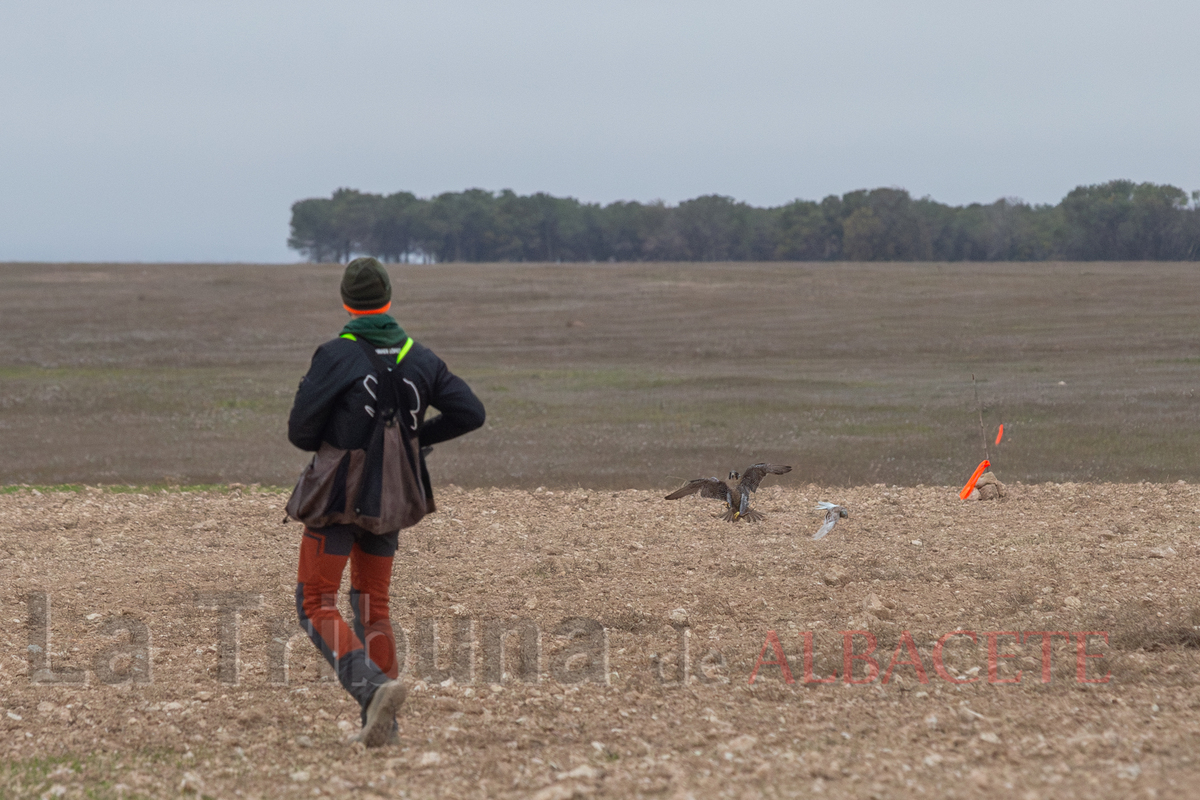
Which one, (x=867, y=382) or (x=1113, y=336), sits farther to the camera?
(x=1113, y=336)

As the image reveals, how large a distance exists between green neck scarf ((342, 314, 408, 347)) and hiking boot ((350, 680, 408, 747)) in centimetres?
126

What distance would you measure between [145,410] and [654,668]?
18.0 m

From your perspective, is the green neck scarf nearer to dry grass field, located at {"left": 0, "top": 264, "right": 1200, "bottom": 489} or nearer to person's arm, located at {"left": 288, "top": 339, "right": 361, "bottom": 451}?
person's arm, located at {"left": 288, "top": 339, "right": 361, "bottom": 451}

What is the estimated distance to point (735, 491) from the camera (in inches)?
340

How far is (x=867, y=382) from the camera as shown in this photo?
79.3 ft

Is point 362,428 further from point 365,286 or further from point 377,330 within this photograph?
point 365,286

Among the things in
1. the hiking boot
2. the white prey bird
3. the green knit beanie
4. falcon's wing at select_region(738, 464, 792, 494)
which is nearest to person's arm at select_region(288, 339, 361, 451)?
the green knit beanie

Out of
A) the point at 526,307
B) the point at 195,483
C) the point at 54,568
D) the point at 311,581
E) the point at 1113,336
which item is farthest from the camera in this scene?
the point at 526,307

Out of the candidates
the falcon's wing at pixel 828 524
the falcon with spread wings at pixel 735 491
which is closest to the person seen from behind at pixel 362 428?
the falcon with spread wings at pixel 735 491

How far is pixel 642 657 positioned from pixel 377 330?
233 centimetres

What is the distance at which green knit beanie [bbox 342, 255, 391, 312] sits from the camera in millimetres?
4215

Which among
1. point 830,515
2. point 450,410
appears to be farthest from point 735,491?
point 450,410

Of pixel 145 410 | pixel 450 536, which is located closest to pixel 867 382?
pixel 145 410

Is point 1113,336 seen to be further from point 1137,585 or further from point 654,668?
point 654,668
